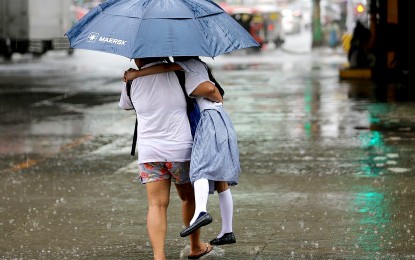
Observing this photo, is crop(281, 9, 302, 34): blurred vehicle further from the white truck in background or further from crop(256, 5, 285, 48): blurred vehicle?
the white truck in background

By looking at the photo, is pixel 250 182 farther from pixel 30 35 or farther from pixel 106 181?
pixel 30 35

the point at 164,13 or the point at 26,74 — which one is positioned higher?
the point at 164,13

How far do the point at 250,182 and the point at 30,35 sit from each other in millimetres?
31179

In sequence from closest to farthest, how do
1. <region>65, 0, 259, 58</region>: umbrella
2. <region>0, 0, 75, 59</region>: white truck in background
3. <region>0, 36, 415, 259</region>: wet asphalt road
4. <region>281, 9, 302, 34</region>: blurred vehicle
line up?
<region>65, 0, 259, 58</region>: umbrella, <region>0, 36, 415, 259</region>: wet asphalt road, <region>0, 0, 75, 59</region>: white truck in background, <region>281, 9, 302, 34</region>: blurred vehicle

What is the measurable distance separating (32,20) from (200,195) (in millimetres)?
34339

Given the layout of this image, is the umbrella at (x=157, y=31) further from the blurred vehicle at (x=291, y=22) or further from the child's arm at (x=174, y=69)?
the blurred vehicle at (x=291, y=22)

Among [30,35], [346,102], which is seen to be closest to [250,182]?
[346,102]

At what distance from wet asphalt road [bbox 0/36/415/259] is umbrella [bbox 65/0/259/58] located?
61.4 inches

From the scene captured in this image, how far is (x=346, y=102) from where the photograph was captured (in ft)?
60.6

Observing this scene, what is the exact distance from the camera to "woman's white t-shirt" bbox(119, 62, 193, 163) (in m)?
6.43

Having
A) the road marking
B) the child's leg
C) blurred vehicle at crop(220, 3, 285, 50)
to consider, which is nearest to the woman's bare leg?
the child's leg

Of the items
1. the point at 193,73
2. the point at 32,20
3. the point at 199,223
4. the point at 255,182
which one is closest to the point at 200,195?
the point at 199,223

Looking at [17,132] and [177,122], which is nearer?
[177,122]

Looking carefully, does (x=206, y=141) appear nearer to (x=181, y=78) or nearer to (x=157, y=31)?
(x=181, y=78)
